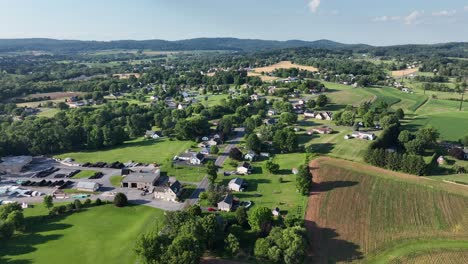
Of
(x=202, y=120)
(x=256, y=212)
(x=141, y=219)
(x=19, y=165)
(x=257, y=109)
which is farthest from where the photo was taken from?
(x=257, y=109)

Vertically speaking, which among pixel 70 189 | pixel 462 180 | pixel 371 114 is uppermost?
pixel 371 114

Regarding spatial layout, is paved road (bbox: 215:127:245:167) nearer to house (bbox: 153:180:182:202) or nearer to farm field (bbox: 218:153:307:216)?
farm field (bbox: 218:153:307:216)

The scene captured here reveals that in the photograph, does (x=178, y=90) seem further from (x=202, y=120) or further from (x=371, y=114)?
(x=371, y=114)

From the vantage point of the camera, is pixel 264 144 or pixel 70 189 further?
pixel 264 144

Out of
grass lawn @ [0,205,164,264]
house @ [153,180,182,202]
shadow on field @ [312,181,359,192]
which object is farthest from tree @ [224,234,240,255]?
shadow on field @ [312,181,359,192]

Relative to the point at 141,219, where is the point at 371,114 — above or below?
above

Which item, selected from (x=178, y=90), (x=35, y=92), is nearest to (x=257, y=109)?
(x=178, y=90)

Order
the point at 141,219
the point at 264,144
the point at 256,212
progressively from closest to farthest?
the point at 256,212
the point at 141,219
the point at 264,144

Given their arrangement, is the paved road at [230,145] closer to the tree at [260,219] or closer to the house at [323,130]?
the house at [323,130]
